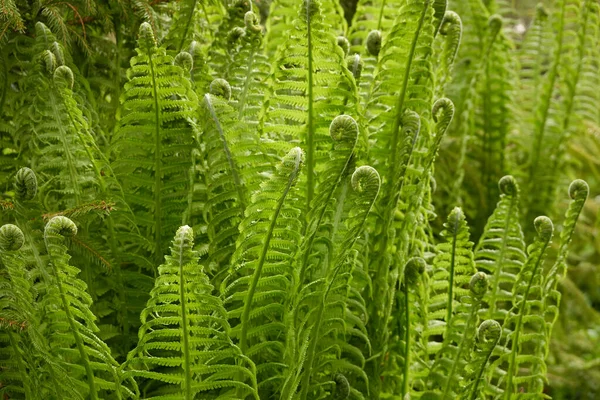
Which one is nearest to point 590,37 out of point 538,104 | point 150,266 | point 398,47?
point 538,104

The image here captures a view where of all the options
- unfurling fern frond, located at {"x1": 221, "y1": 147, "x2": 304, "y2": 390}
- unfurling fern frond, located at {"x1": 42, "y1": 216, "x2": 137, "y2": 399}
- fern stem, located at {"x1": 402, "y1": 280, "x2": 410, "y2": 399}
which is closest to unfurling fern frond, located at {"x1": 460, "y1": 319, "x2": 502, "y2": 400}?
fern stem, located at {"x1": 402, "y1": 280, "x2": 410, "y2": 399}

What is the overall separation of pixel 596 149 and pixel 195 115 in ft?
6.88

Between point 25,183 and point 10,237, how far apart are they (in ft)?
0.39

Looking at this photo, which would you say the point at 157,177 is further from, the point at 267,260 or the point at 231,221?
the point at 267,260

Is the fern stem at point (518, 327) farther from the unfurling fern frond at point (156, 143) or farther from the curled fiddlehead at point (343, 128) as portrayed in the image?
the unfurling fern frond at point (156, 143)

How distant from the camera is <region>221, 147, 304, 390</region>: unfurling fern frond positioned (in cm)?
104

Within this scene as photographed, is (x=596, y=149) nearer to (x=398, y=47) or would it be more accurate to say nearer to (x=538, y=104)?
(x=538, y=104)

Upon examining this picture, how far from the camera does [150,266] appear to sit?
1255 mm

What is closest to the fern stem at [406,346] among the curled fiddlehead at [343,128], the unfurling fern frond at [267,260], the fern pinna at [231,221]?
the fern pinna at [231,221]

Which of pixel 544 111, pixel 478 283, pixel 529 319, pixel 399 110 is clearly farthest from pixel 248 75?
pixel 544 111

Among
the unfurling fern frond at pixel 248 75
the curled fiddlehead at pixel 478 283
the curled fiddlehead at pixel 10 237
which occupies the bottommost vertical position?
the curled fiddlehead at pixel 478 283

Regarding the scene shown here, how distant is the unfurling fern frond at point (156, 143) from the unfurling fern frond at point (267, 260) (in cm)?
17

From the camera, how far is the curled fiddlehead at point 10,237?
0.96m

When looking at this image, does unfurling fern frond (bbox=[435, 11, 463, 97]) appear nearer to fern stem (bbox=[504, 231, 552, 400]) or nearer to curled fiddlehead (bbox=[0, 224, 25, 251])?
fern stem (bbox=[504, 231, 552, 400])
